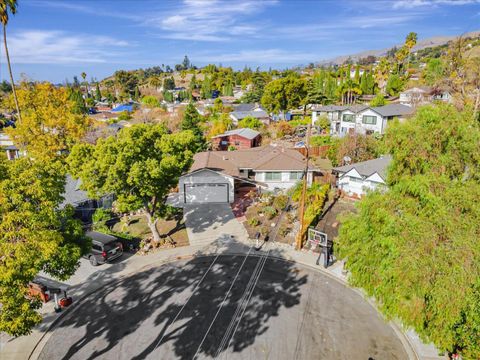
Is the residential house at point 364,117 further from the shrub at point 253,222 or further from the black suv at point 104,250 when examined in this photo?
the black suv at point 104,250

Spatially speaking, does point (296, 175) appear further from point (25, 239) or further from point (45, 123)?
point (45, 123)

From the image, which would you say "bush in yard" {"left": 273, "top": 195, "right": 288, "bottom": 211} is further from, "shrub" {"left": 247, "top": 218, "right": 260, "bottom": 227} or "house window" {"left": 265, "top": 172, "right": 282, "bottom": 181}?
"house window" {"left": 265, "top": 172, "right": 282, "bottom": 181}

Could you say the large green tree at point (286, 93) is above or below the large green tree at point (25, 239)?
above

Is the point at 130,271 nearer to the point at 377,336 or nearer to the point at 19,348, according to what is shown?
the point at 19,348

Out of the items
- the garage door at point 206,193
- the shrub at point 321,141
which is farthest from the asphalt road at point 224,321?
the shrub at point 321,141

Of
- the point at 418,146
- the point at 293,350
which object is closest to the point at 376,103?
the point at 418,146

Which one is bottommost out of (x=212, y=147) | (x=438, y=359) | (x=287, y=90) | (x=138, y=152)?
A: (x=438, y=359)

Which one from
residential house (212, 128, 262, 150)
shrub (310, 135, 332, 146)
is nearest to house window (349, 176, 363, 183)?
shrub (310, 135, 332, 146)
